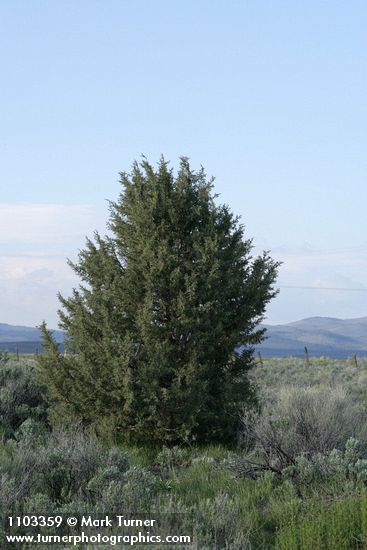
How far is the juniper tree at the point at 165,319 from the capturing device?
12266mm

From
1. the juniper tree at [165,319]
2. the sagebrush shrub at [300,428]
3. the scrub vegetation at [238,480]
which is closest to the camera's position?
the scrub vegetation at [238,480]

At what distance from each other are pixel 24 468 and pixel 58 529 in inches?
71.6

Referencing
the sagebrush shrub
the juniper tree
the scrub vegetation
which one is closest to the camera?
the scrub vegetation

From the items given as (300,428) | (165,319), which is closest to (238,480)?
(300,428)

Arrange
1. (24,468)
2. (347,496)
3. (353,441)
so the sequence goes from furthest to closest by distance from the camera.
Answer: (353,441) < (24,468) < (347,496)

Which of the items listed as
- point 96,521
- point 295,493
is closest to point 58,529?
point 96,521

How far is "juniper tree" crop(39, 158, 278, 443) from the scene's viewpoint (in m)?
12.3

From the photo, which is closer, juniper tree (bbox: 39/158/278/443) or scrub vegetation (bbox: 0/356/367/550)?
scrub vegetation (bbox: 0/356/367/550)

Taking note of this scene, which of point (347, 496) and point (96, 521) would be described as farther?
point (347, 496)

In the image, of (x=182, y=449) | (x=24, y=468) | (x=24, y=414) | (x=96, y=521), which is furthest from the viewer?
(x=24, y=414)

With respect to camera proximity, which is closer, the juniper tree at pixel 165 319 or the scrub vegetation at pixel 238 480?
the scrub vegetation at pixel 238 480

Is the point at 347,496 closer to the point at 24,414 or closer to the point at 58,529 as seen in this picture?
the point at 58,529

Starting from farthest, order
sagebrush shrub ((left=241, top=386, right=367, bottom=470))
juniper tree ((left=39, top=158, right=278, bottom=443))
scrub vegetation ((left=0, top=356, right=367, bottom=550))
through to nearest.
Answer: juniper tree ((left=39, top=158, right=278, bottom=443)) → sagebrush shrub ((left=241, top=386, right=367, bottom=470)) → scrub vegetation ((left=0, top=356, right=367, bottom=550))

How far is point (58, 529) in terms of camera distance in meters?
6.98
